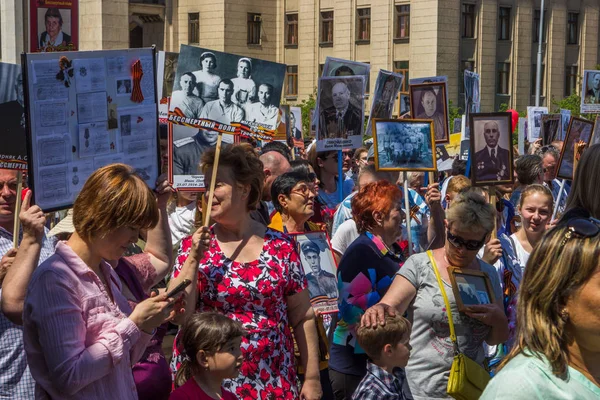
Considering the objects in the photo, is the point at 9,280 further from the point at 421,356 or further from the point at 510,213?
the point at 510,213

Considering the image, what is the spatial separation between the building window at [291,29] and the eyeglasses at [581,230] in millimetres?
50939

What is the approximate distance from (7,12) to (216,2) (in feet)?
70.3

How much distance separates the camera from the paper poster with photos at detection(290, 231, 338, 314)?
570 centimetres

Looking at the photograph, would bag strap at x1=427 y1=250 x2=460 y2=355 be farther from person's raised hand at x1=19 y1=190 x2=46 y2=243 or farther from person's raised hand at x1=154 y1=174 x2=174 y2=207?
person's raised hand at x1=19 y1=190 x2=46 y2=243

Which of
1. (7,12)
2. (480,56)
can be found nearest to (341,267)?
(7,12)

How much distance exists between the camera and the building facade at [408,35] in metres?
47.1

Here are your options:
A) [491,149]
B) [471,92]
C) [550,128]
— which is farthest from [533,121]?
[491,149]

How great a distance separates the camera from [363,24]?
5003 centimetres

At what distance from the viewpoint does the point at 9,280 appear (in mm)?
4168

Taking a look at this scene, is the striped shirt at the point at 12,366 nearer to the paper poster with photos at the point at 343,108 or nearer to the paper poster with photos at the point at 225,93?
the paper poster with photos at the point at 225,93

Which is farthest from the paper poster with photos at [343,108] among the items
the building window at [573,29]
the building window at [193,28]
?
the building window at [193,28]

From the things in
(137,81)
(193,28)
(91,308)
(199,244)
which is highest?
(193,28)

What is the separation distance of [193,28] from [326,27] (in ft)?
23.1

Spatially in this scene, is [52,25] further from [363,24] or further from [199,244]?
[363,24]
